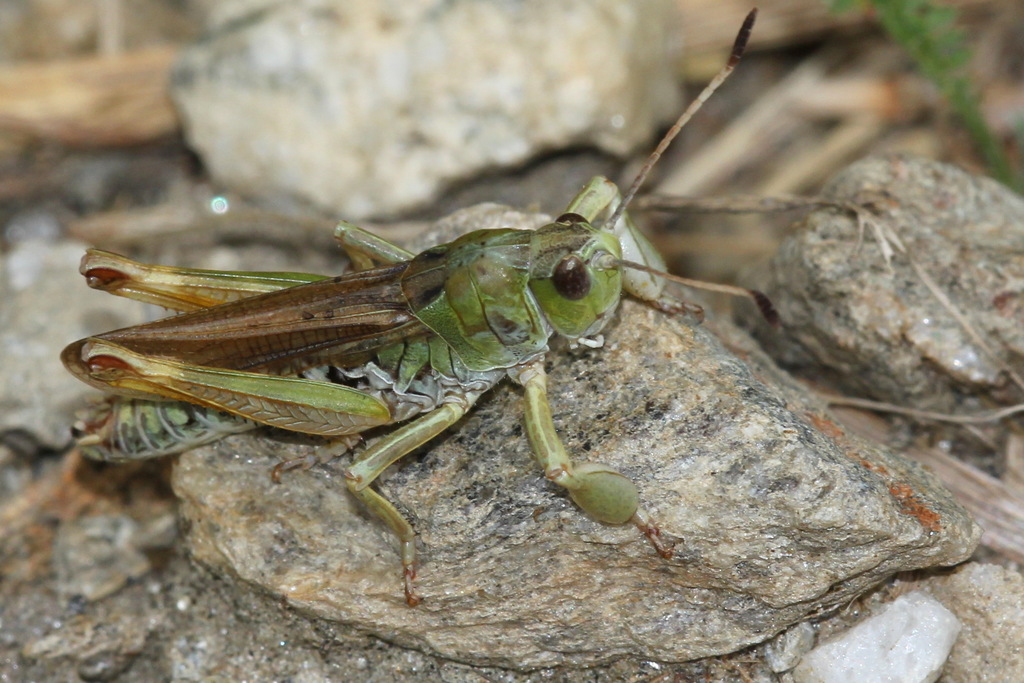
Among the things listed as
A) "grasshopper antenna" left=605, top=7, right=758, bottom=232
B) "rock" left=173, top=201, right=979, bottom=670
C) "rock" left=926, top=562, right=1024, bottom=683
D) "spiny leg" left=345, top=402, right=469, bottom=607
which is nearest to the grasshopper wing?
"spiny leg" left=345, top=402, right=469, bottom=607

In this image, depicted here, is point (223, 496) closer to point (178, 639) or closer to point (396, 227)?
point (178, 639)

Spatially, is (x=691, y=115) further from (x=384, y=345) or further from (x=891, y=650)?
(x=891, y=650)

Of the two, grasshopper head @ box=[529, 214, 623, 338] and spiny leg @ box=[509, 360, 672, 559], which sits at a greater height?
grasshopper head @ box=[529, 214, 623, 338]

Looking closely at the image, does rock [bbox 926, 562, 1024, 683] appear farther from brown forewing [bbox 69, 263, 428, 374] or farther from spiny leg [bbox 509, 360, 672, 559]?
brown forewing [bbox 69, 263, 428, 374]

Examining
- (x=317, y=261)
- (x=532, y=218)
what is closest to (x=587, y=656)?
(x=532, y=218)

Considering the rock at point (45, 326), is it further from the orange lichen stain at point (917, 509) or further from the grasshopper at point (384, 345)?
the orange lichen stain at point (917, 509)

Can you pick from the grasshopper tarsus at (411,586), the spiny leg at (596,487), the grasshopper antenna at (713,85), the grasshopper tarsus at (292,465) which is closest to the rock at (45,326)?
the grasshopper tarsus at (292,465)

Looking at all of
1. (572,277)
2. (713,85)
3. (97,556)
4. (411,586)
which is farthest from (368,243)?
(97,556)
